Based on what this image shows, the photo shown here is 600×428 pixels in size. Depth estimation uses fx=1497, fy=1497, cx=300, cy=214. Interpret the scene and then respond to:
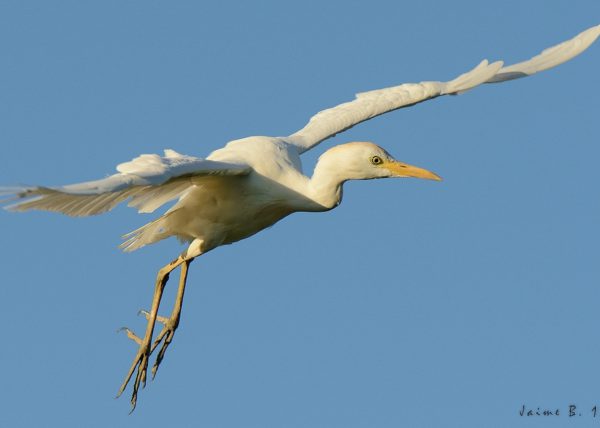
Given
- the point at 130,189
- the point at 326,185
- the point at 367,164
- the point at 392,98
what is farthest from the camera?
the point at 392,98

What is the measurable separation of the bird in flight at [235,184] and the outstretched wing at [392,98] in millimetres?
14

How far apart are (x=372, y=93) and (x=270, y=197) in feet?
12.3

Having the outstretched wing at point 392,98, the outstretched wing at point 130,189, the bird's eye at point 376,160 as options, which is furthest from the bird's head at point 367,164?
the outstretched wing at point 392,98

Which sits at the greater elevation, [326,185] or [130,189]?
[326,185]

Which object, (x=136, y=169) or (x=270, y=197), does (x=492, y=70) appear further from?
(x=136, y=169)

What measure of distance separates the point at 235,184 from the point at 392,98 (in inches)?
147

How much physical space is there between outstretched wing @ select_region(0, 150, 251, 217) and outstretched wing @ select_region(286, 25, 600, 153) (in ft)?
10.5

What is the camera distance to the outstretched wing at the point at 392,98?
20391 millimetres

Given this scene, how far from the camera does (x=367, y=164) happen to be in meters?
17.4

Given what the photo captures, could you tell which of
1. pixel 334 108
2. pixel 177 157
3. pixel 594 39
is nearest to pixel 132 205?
pixel 177 157

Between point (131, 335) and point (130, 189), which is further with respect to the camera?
point (131, 335)

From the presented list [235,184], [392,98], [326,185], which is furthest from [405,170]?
[392,98]

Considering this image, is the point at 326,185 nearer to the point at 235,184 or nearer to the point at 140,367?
the point at 235,184

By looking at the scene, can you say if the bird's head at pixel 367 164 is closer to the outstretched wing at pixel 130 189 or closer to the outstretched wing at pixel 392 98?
the outstretched wing at pixel 130 189
